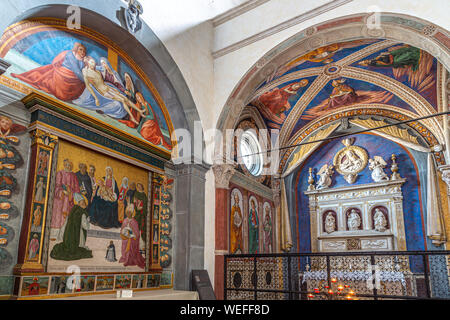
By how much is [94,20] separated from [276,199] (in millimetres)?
8152

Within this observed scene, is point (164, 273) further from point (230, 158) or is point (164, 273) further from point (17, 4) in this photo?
point (17, 4)

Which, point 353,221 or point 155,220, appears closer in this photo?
point 155,220

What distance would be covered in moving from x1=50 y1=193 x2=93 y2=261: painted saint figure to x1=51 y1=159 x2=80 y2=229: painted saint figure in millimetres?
93

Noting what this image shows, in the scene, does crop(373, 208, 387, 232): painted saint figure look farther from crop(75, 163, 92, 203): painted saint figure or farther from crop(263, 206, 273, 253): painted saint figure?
crop(75, 163, 92, 203): painted saint figure

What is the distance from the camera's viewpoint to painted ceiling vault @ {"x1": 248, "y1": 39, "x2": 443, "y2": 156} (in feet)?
29.8

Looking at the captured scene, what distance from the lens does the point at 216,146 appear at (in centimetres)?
855

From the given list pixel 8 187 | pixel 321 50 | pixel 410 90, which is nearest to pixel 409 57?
pixel 410 90

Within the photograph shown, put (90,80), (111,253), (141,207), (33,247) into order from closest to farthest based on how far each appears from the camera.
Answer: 1. (33,247)
2. (111,253)
3. (90,80)
4. (141,207)

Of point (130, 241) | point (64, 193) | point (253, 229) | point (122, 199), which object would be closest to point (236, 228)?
point (253, 229)

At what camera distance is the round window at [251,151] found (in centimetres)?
1130

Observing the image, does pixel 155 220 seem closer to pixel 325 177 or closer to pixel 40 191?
pixel 40 191

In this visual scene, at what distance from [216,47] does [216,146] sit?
2.66m

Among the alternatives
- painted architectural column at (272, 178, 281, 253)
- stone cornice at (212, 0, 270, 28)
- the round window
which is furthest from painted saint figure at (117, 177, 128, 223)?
painted architectural column at (272, 178, 281, 253)

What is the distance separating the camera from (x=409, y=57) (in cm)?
912
